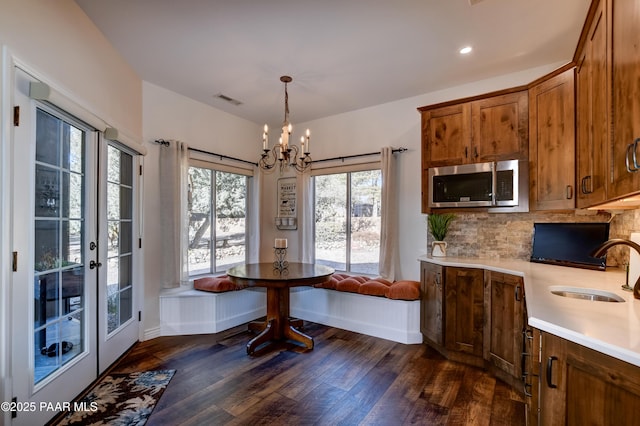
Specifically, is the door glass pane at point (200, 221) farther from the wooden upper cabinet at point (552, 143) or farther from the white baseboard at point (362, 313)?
the wooden upper cabinet at point (552, 143)

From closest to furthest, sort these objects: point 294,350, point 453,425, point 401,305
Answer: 1. point 453,425
2. point 294,350
3. point 401,305

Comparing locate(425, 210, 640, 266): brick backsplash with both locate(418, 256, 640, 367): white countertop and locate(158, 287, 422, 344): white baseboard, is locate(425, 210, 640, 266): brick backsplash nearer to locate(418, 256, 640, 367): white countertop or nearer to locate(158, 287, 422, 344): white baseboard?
locate(418, 256, 640, 367): white countertop

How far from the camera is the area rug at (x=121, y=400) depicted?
203 cm

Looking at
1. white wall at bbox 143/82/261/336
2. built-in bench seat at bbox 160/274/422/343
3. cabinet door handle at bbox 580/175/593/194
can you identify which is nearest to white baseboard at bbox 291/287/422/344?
built-in bench seat at bbox 160/274/422/343

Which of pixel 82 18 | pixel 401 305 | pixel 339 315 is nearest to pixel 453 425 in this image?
pixel 401 305

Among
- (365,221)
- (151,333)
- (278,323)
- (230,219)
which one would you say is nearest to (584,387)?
(278,323)

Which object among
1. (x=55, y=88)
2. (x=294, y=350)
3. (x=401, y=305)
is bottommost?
(x=294, y=350)

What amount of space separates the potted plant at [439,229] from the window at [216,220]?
8.62 ft

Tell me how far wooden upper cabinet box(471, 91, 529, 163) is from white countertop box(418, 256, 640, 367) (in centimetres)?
113

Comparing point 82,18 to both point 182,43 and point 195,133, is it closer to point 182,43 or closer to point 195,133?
point 182,43

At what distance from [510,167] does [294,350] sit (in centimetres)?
267

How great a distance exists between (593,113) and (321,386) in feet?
8.32

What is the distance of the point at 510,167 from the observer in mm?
2809

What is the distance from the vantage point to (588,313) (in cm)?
128
